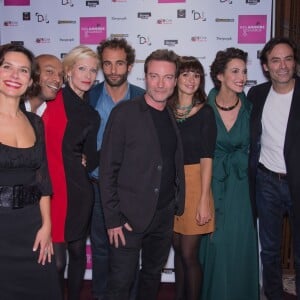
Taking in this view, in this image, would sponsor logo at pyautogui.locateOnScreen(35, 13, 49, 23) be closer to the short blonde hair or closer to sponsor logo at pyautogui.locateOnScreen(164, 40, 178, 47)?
sponsor logo at pyautogui.locateOnScreen(164, 40, 178, 47)

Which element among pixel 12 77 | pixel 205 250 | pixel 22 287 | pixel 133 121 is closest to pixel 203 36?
pixel 133 121

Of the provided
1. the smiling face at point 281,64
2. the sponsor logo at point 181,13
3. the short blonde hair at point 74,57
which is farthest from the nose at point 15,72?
the sponsor logo at point 181,13

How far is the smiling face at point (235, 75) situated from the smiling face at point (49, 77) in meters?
1.11

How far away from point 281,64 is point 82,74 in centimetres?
136

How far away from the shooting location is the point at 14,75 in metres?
2.01

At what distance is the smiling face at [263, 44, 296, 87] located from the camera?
281cm

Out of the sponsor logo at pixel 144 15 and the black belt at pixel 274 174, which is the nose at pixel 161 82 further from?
the sponsor logo at pixel 144 15

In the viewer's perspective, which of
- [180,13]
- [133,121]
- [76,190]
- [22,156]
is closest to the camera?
[22,156]

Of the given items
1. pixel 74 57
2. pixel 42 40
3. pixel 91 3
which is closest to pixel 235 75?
pixel 74 57

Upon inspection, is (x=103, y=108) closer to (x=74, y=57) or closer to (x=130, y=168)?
(x=74, y=57)

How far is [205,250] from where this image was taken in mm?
2969

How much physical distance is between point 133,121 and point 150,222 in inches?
23.2

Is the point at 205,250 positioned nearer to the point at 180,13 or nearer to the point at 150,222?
the point at 150,222

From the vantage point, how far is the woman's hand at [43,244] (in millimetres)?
2092
